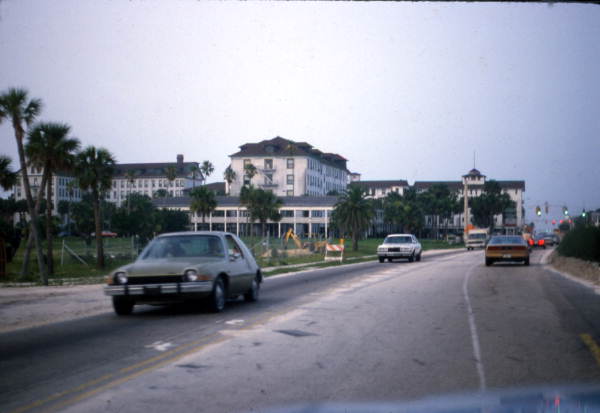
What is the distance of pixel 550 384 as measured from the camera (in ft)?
21.4

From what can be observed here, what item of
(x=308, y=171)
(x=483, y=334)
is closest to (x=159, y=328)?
(x=483, y=334)

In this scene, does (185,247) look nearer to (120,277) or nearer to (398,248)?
(120,277)

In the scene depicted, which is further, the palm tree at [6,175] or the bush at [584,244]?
the palm tree at [6,175]

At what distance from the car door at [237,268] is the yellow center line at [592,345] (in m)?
6.35

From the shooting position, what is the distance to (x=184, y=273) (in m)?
11.7

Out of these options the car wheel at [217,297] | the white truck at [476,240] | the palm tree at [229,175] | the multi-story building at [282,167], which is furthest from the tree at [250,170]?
the car wheel at [217,297]

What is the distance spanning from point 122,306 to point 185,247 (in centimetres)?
160

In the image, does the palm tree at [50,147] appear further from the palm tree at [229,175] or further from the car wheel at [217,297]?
the palm tree at [229,175]

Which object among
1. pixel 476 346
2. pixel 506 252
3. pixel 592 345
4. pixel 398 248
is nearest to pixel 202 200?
pixel 398 248

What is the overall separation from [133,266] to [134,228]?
51.0 meters

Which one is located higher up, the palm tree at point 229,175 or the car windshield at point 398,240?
the palm tree at point 229,175

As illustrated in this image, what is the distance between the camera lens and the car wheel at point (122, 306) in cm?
1229

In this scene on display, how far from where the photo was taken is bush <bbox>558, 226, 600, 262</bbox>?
81.1 ft

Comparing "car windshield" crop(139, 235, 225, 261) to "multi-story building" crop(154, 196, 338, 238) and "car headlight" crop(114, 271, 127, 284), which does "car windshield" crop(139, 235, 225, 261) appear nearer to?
"car headlight" crop(114, 271, 127, 284)
